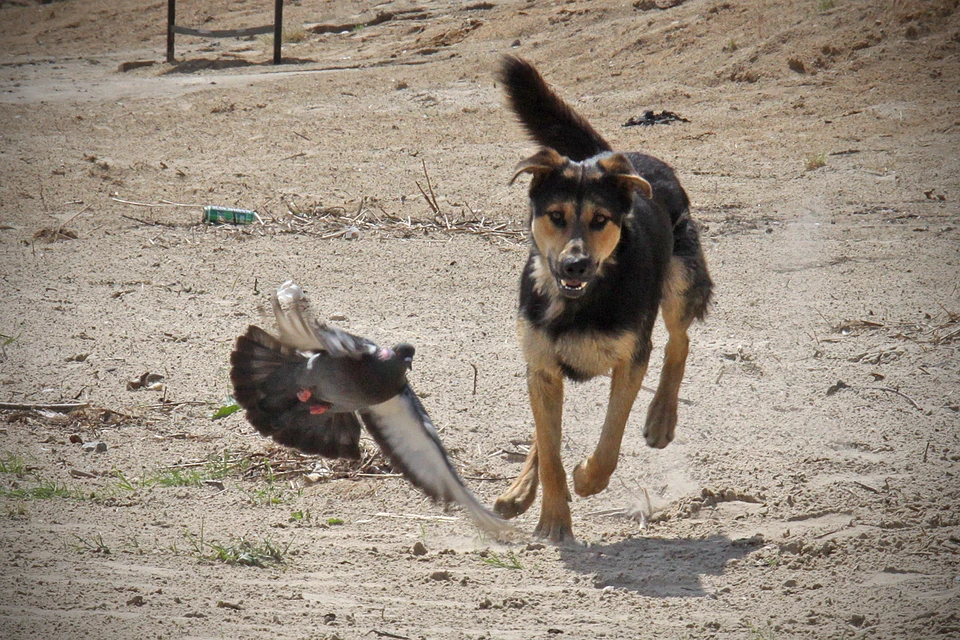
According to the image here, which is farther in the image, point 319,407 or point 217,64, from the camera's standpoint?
point 217,64

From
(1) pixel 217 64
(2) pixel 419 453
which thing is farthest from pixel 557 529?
(1) pixel 217 64

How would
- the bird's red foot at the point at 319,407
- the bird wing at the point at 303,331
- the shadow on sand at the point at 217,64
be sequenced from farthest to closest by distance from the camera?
the shadow on sand at the point at 217,64 < the bird's red foot at the point at 319,407 < the bird wing at the point at 303,331

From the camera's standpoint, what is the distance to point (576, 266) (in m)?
4.73

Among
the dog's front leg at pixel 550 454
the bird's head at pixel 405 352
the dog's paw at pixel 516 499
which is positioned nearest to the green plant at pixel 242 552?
the bird's head at pixel 405 352

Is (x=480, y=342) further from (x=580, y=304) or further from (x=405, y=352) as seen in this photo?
(x=405, y=352)

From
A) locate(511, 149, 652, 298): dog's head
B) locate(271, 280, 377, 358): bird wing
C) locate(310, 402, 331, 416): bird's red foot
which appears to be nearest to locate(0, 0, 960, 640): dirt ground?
locate(310, 402, 331, 416): bird's red foot

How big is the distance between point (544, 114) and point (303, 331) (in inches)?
85.5

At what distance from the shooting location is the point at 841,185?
9930 mm

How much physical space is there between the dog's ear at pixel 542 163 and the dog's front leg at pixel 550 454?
3.05 feet

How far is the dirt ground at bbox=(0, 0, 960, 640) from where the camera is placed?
4301mm

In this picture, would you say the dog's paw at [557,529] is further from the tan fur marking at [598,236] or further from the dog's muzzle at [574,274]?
the tan fur marking at [598,236]

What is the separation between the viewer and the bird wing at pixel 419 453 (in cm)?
428

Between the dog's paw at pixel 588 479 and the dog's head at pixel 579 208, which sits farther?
the dog's paw at pixel 588 479

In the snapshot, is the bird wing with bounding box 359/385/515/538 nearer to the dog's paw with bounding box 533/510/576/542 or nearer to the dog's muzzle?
the dog's paw with bounding box 533/510/576/542
